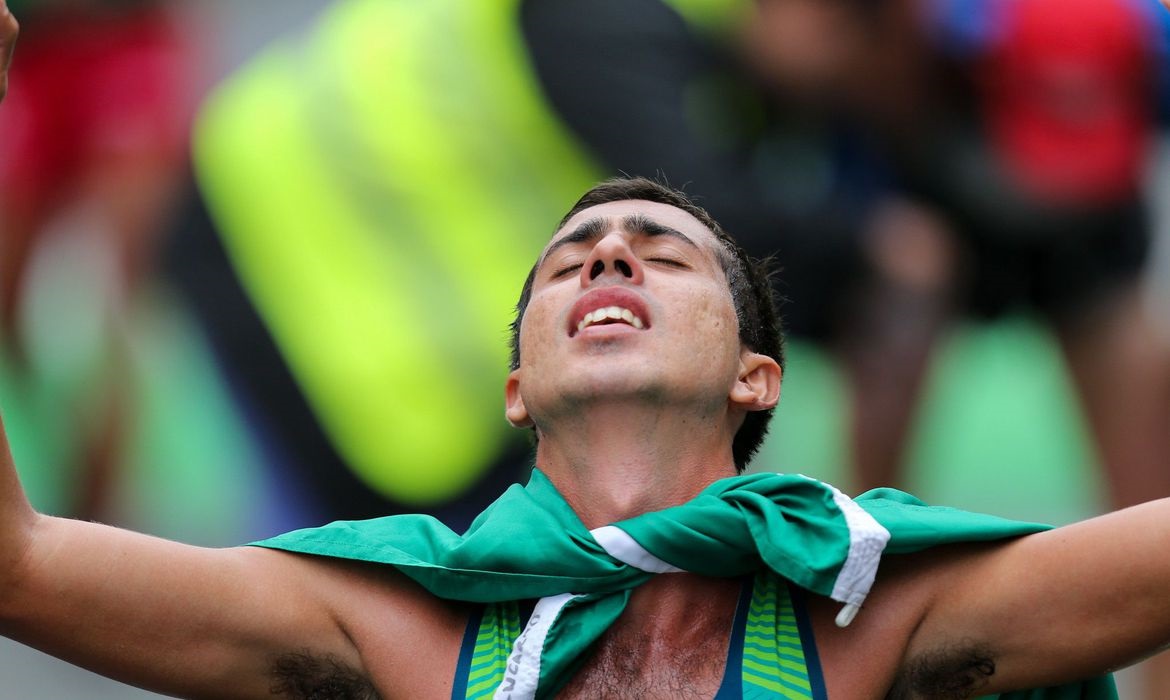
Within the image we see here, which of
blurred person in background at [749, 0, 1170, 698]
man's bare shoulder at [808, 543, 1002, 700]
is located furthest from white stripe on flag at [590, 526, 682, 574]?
blurred person in background at [749, 0, 1170, 698]

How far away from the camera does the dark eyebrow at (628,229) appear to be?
253cm

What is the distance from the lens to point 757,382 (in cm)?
251

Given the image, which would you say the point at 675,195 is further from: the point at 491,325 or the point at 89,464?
the point at 89,464

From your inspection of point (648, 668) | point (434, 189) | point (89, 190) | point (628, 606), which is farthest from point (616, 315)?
point (89, 190)

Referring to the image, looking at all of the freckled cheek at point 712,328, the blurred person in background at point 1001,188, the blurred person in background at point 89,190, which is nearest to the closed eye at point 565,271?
the freckled cheek at point 712,328

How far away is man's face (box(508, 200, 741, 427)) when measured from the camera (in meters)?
2.23

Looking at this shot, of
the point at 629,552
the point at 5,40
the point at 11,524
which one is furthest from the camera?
the point at 629,552

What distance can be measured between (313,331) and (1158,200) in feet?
7.30

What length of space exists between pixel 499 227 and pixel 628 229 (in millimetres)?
1047

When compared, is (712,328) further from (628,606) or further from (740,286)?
(628,606)

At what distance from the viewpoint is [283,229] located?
140 inches

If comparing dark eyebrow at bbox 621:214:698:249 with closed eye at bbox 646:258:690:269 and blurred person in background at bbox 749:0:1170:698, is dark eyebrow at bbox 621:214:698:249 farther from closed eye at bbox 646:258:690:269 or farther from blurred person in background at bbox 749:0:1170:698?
blurred person in background at bbox 749:0:1170:698

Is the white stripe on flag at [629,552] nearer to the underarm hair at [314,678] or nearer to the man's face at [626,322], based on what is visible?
the man's face at [626,322]

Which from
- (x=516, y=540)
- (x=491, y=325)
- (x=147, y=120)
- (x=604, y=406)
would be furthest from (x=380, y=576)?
(x=147, y=120)
